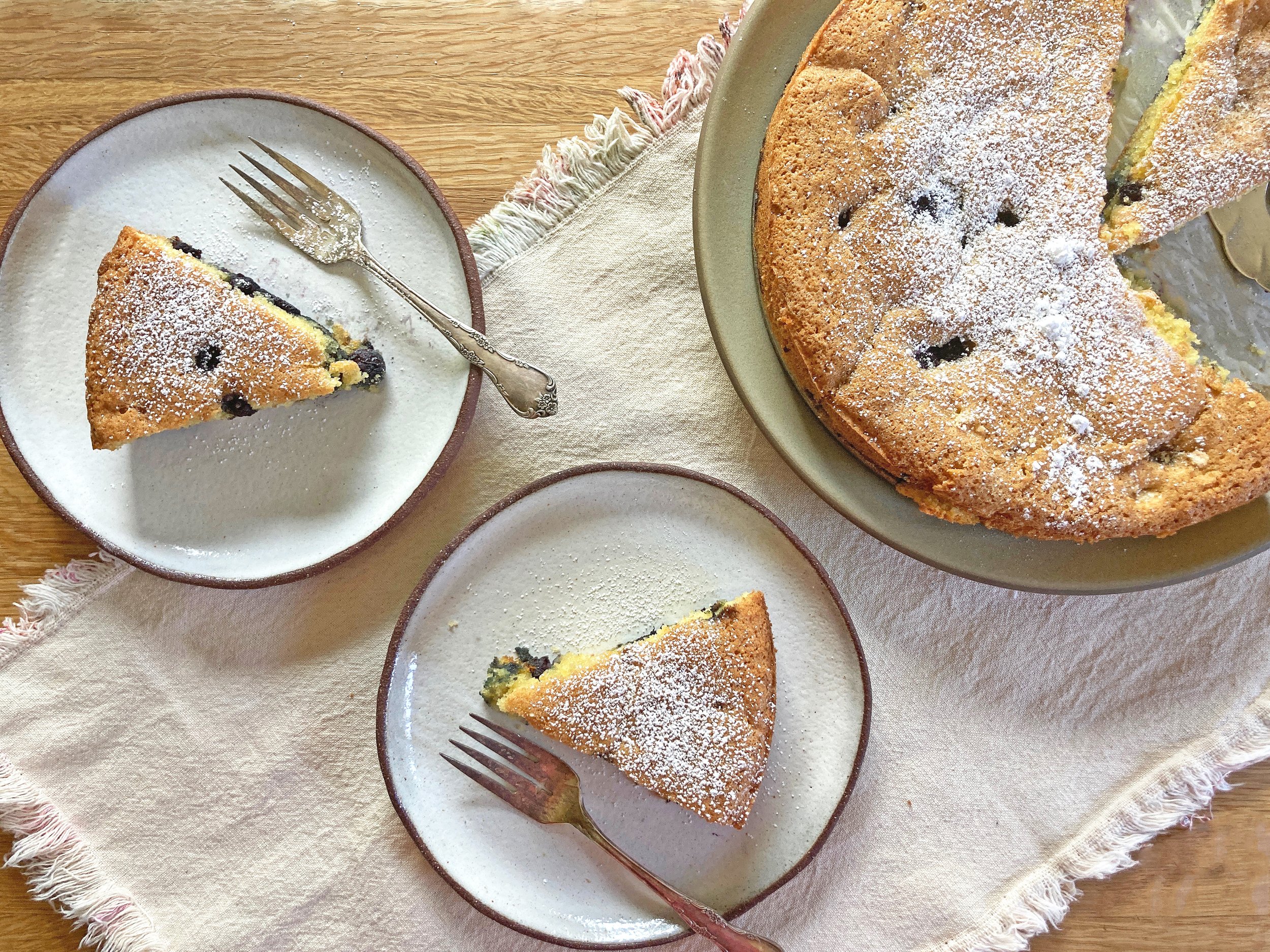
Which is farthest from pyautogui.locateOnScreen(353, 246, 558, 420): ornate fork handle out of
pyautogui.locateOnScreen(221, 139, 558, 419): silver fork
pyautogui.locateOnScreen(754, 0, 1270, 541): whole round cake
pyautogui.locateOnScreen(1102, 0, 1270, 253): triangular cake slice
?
pyautogui.locateOnScreen(1102, 0, 1270, 253): triangular cake slice

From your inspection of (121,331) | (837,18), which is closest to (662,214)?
(837,18)

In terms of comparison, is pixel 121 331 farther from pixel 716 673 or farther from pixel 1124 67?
pixel 1124 67

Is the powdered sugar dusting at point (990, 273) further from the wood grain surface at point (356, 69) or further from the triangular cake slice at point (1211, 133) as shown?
the wood grain surface at point (356, 69)

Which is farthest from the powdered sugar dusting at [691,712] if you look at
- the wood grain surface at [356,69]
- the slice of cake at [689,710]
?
the wood grain surface at [356,69]

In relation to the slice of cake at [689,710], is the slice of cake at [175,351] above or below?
above

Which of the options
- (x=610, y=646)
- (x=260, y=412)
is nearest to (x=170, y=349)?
(x=260, y=412)

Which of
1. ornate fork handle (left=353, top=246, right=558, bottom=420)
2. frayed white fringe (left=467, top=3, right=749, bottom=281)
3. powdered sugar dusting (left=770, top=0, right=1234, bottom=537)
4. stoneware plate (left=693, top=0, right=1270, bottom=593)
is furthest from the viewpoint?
frayed white fringe (left=467, top=3, right=749, bottom=281)

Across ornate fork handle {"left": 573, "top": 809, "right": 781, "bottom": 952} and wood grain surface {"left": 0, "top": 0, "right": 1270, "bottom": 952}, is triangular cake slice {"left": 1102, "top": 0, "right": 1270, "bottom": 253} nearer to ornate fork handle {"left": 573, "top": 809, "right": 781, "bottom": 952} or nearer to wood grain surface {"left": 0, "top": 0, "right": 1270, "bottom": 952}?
wood grain surface {"left": 0, "top": 0, "right": 1270, "bottom": 952}
